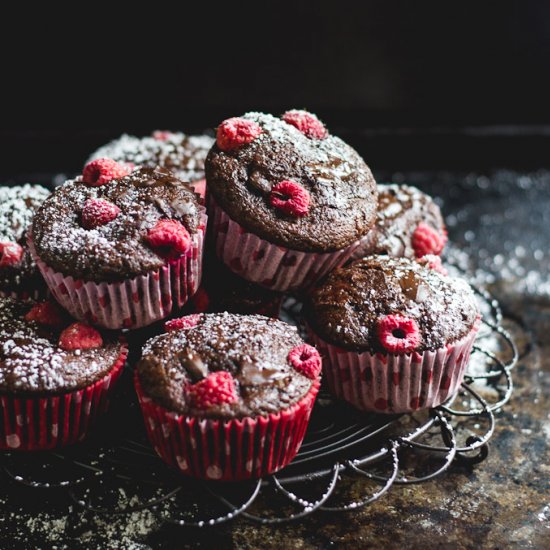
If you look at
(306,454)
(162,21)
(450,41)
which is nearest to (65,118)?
(162,21)

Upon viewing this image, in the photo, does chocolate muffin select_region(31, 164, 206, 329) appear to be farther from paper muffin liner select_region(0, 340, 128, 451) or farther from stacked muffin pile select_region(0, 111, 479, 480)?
paper muffin liner select_region(0, 340, 128, 451)

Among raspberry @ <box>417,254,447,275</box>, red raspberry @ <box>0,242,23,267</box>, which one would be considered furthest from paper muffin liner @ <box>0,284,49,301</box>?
raspberry @ <box>417,254,447,275</box>

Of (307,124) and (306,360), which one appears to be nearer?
(306,360)

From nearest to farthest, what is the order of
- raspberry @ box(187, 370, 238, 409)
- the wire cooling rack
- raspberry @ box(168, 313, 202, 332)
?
raspberry @ box(187, 370, 238, 409)
the wire cooling rack
raspberry @ box(168, 313, 202, 332)

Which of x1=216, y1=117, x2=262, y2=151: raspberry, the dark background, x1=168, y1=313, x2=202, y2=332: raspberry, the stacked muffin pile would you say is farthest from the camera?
the dark background

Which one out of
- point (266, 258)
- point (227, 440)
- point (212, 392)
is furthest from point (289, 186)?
point (227, 440)

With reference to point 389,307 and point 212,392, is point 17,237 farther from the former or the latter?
point 389,307

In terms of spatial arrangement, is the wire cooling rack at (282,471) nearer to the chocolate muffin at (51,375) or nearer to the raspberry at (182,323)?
the chocolate muffin at (51,375)
